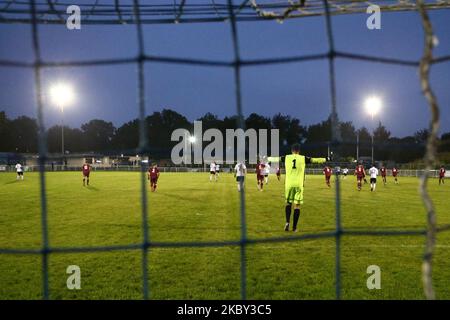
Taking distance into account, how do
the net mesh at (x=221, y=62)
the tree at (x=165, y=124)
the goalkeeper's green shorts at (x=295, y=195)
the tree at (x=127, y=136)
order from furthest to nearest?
the tree at (x=127, y=136) → the tree at (x=165, y=124) → the goalkeeper's green shorts at (x=295, y=195) → the net mesh at (x=221, y=62)

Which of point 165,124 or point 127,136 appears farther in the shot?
point 127,136

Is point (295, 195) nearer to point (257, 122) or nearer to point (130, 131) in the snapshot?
point (257, 122)

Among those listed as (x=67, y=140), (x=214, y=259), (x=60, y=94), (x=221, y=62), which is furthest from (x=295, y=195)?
(x=67, y=140)

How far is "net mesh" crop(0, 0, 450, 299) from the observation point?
187 centimetres

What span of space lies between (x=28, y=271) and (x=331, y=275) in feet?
13.3

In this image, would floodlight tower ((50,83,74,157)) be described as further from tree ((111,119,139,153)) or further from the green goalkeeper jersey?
tree ((111,119,139,153))

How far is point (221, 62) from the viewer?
10.2 feet

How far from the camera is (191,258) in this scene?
616 centimetres

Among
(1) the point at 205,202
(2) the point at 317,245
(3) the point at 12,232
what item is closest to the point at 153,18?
(2) the point at 317,245

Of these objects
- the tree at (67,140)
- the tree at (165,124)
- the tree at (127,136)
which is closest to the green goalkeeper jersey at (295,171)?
the tree at (165,124)

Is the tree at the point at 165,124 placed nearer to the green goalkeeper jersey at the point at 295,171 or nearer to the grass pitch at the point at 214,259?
the grass pitch at the point at 214,259

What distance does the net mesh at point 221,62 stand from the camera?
73.5 inches

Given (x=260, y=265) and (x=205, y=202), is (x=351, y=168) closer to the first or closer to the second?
(x=205, y=202)
